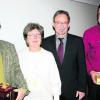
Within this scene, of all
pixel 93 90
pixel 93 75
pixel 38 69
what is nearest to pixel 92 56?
pixel 93 75

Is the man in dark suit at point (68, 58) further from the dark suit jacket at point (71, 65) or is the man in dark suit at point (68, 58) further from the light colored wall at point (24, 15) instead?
the light colored wall at point (24, 15)

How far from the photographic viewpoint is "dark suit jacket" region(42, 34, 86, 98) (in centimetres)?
300

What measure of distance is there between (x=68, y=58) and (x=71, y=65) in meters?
0.08

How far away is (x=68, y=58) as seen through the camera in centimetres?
300

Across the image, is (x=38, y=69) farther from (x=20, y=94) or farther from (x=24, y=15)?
(x=24, y=15)

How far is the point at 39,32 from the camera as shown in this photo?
9.03ft

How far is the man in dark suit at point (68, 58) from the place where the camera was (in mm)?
3000

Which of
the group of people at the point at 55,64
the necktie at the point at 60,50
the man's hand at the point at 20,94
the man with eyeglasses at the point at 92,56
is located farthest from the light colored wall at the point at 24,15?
the man's hand at the point at 20,94

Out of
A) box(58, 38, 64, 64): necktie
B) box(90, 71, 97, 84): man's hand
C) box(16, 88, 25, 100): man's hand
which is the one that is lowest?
box(90, 71, 97, 84): man's hand

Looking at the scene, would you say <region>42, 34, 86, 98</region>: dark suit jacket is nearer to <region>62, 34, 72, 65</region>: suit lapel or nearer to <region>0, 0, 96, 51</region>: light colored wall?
<region>62, 34, 72, 65</region>: suit lapel

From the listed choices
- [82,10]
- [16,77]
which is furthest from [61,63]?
[82,10]

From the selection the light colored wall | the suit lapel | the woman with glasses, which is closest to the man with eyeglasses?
the suit lapel

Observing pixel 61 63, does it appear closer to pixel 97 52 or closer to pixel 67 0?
pixel 97 52

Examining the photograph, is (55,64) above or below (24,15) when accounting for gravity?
below
